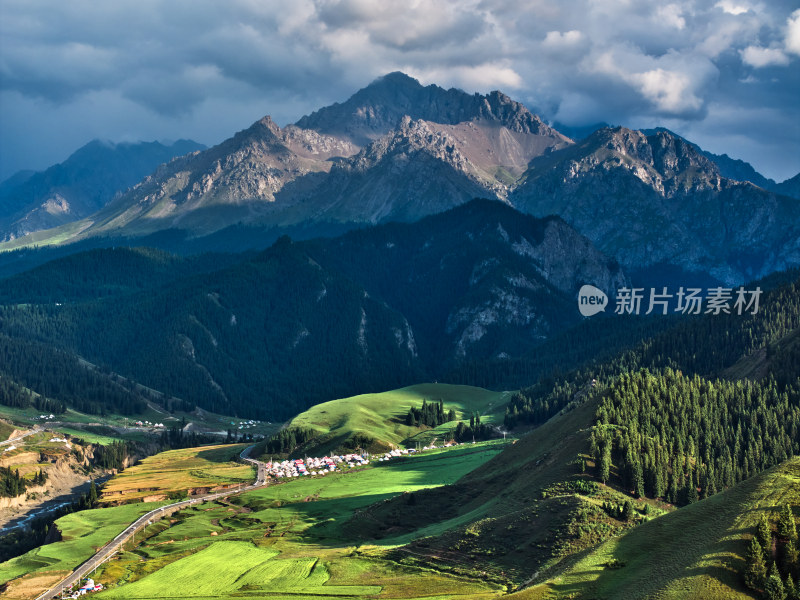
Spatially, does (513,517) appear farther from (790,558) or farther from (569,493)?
(790,558)

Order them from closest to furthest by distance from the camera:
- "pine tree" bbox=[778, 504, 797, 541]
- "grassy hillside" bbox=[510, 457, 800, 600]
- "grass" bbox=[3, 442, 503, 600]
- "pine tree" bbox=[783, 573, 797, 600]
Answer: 1. "pine tree" bbox=[783, 573, 797, 600]
2. "grassy hillside" bbox=[510, 457, 800, 600]
3. "pine tree" bbox=[778, 504, 797, 541]
4. "grass" bbox=[3, 442, 503, 600]

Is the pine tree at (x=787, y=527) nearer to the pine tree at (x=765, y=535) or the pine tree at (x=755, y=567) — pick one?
the pine tree at (x=765, y=535)

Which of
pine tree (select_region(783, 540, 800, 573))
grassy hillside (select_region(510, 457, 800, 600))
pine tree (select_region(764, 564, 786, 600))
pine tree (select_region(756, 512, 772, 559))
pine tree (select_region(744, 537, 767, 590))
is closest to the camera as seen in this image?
pine tree (select_region(764, 564, 786, 600))

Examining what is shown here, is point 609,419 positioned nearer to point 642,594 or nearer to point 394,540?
point 394,540

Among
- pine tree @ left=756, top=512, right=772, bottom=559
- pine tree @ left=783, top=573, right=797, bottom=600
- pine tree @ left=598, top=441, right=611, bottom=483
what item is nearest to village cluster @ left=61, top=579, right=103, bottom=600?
pine tree @ left=598, top=441, right=611, bottom=483

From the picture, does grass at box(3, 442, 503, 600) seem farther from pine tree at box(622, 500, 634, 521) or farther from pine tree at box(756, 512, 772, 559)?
pine tree at box(756, 512, 772, 559)

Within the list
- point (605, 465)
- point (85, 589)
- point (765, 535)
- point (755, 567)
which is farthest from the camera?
point (85, 589)

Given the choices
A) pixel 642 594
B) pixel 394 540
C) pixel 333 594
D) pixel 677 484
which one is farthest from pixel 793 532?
pixel 394 540

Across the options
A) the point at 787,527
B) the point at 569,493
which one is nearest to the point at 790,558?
the point at 787,527
